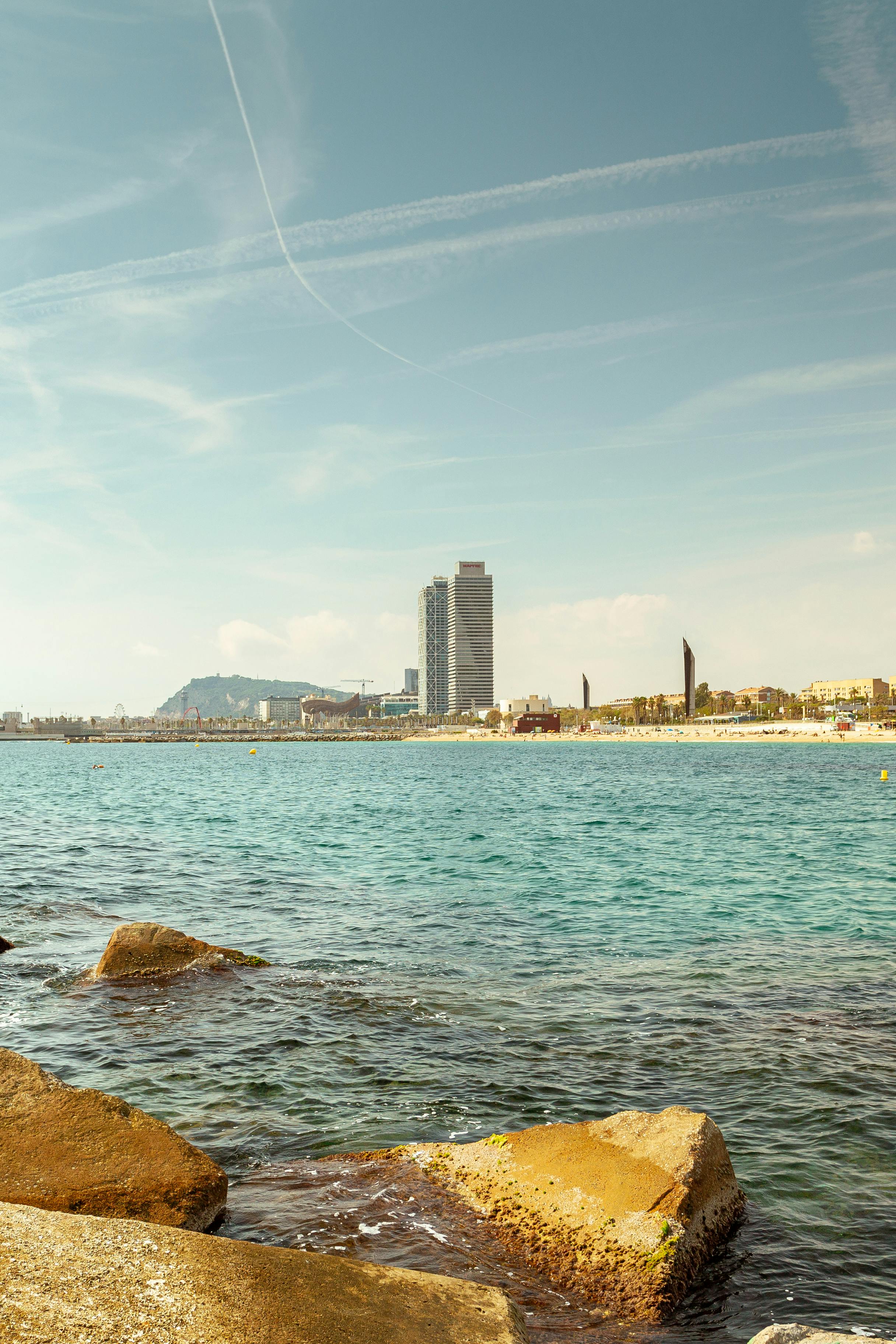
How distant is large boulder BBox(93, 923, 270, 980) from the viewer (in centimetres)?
1656

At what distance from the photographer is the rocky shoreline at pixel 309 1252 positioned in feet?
13.8

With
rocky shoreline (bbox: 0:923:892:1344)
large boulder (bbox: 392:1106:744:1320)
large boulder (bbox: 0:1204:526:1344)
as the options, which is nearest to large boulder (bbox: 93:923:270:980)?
rocky shoreline (bbox: 0:923:892:1344)

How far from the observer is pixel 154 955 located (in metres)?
16.7

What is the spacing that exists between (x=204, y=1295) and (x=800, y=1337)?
359cm

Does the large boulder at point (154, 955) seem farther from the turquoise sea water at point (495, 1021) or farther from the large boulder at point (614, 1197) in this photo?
the large boulder at point (614, 1197)

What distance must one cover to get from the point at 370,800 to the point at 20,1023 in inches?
2046

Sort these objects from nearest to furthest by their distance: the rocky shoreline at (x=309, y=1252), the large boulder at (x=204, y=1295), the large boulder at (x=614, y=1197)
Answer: the large boulder at (x=204, y=1295) → the rocky shoreline at (x=309, y=1252) → the large boulder at (x=614, y=1197)

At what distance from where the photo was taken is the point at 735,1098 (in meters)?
10.9

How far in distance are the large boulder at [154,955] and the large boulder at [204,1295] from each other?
12375 mm


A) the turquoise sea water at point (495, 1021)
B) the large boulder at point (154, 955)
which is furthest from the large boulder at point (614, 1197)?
the large boulder at point (154, 955)

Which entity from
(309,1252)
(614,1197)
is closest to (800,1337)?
(614,1197)

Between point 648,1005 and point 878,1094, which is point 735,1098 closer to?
point 878,1094

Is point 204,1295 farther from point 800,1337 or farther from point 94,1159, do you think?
point 800,1337

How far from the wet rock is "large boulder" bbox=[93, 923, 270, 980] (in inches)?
524
